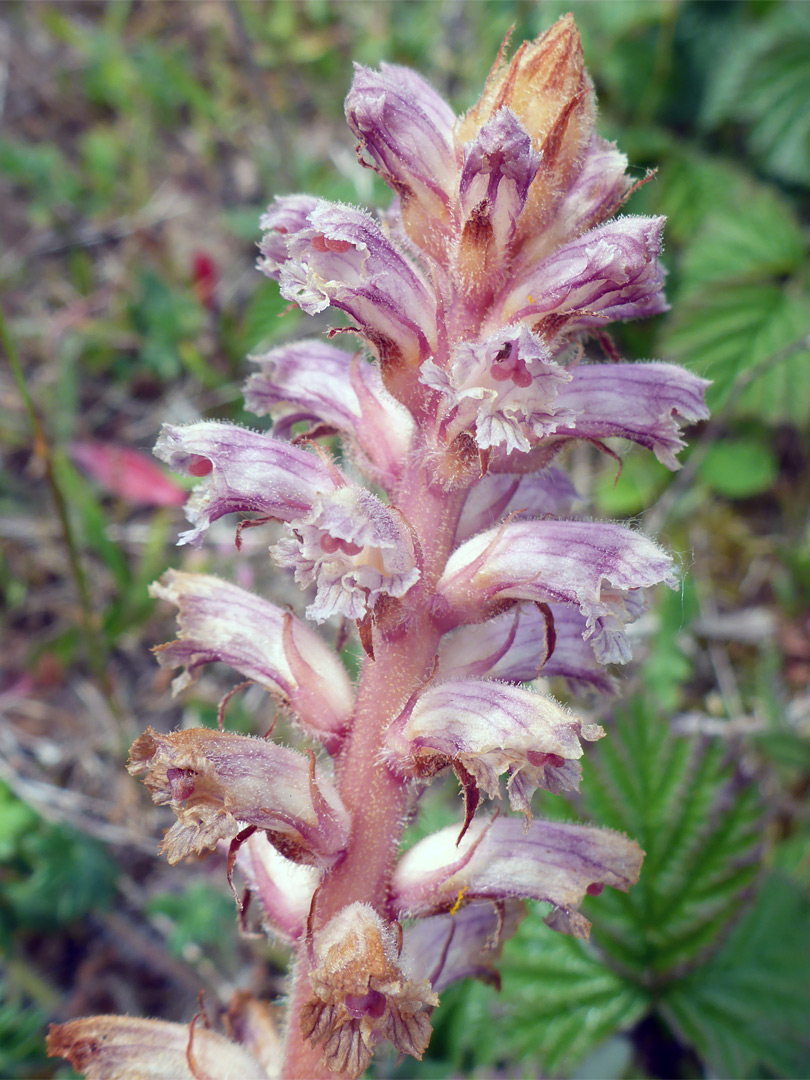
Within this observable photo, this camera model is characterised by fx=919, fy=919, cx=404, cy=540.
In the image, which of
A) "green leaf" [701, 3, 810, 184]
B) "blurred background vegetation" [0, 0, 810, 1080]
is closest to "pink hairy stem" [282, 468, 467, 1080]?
"blurred background vegetation" [0, 0, 810, 1080]

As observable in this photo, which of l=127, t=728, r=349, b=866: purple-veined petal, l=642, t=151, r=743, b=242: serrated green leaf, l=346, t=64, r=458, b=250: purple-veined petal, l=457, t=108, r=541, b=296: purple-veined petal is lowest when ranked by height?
l=127, t=728, r=349, b=866: purple-veined petal

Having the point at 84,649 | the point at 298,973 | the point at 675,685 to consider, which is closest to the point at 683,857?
the point at 675,685

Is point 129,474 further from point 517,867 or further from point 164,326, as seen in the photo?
point 517,867

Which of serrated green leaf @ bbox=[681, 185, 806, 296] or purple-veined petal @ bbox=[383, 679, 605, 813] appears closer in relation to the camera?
purple-veined petal @ bbox=[383, 679, 605, 813]

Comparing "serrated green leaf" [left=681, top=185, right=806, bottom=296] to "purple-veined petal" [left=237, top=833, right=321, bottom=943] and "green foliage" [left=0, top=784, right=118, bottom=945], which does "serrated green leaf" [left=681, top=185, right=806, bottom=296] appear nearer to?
"purple-veined petal" [left=237, top=833, right=321, bottom=943]

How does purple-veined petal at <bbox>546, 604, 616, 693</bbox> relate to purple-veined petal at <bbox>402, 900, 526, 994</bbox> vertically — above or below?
above

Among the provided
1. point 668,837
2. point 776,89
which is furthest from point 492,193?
point 776,89

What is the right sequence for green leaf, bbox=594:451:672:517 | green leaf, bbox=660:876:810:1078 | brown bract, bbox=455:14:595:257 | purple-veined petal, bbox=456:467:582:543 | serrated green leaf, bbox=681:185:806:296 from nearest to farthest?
brown bract, bbox=455:14:595:257
purple-veined petal, bbox=456:467:582:543
green leaf, bbox=660:876:810:1078
serrated green leaf, bbox=681:185:806:296
green leaf, bbox=594:451:672:517

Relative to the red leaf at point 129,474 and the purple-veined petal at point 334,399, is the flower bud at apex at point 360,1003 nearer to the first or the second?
the purple-veined petal at point 334,399
